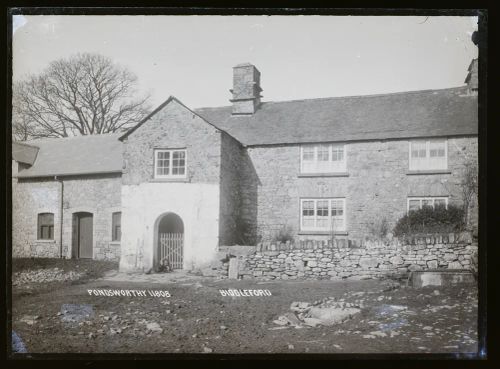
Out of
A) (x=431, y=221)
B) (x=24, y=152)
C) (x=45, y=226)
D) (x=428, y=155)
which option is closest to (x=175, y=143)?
(x=24, y=152)

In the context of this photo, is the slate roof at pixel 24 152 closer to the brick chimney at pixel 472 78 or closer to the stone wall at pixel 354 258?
the stone wall at pixel 354 258

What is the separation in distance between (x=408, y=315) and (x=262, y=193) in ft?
13.8

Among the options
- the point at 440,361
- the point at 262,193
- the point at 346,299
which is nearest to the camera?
the point at 440,361

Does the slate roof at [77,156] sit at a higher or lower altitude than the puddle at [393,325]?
higher

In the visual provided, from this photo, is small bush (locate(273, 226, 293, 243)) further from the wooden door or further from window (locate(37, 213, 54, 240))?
window (locate(37, 213, 54, 240))

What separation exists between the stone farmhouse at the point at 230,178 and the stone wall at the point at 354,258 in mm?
697

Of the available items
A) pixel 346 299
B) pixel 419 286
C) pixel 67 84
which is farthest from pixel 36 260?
pixel 419 286

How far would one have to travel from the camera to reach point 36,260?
7434 millimetres

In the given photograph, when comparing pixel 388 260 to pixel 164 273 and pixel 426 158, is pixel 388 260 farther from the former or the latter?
pixel 164 273

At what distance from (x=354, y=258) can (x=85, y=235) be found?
A: 552cm

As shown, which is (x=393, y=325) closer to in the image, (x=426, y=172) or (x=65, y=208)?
(x=426, y=172)

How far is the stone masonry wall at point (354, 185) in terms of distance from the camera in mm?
7891

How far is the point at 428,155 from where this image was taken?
818cm

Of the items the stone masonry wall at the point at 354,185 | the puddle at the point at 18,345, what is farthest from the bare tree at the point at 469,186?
the puddle at the point at 18,345
